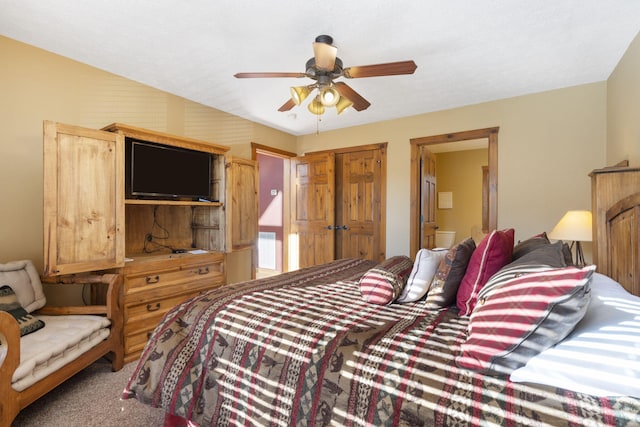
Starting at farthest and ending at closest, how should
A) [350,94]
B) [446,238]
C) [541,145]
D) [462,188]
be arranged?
1. [462,188]
2. [446,238]
3. [541,145]
4. [350,94]

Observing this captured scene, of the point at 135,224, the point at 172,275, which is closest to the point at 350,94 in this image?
the point at 172,275

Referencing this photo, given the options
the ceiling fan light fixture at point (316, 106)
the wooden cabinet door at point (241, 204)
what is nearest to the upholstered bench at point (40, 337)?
the wooden cabinet door at point (241, 204)

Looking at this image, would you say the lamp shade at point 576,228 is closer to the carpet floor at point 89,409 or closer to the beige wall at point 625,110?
the beige wall at point 625,110

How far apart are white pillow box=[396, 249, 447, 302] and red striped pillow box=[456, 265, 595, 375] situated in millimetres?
616

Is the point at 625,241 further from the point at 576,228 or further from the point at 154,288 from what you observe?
the point at 154,288

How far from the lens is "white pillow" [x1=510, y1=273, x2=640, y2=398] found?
2.54 feet

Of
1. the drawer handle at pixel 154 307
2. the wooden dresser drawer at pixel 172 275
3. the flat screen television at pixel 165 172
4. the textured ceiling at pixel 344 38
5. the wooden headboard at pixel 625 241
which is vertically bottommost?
the drawer handle at pixel 154 307

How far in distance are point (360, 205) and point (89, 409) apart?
366cm

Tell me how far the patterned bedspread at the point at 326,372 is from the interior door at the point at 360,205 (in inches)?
110

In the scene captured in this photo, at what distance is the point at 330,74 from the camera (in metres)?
2.24

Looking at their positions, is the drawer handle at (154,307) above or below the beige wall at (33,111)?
below

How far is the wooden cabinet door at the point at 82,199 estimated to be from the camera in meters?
2.08

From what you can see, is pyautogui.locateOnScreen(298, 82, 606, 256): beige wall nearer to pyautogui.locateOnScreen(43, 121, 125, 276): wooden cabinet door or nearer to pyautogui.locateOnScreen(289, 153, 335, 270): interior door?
pyautogui.locateOnScreen(289, 153, 335, 270): interior door

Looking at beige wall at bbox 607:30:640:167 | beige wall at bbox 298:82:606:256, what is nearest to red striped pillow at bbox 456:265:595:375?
beige wall at bbox 607:30:640:167
